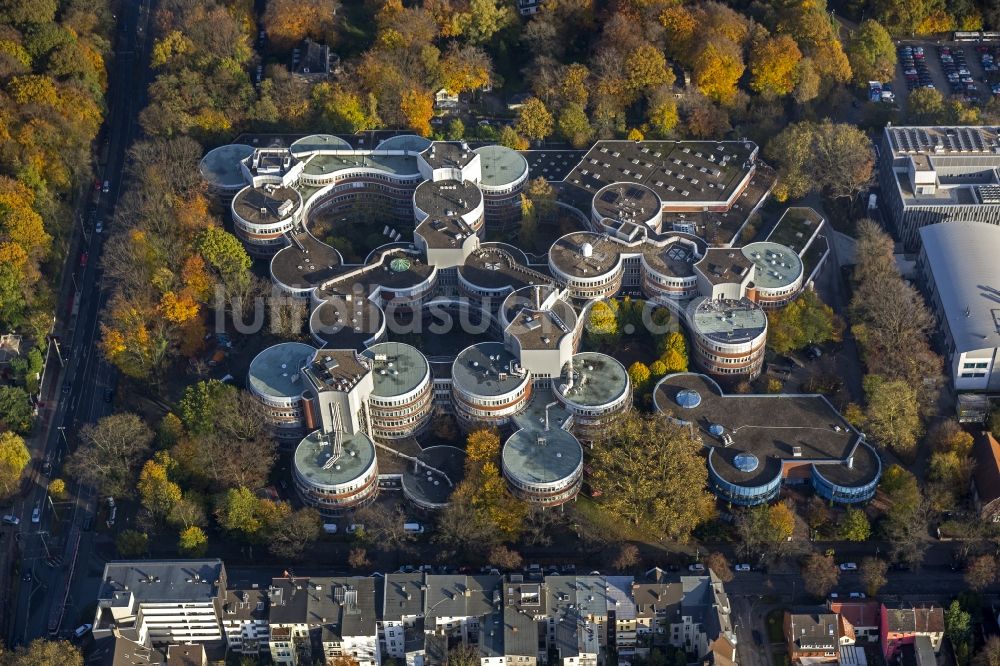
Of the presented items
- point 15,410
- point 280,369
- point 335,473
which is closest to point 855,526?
point 335,473

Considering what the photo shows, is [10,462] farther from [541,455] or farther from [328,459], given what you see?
[541,455]

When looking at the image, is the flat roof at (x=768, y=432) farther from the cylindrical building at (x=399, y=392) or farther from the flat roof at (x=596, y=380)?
the cylindrical building at (x=399, y=392)

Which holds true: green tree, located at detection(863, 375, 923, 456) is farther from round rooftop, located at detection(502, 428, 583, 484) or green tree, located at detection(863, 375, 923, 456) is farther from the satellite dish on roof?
round rooftop, located at detection(502, 428, 583, 484)

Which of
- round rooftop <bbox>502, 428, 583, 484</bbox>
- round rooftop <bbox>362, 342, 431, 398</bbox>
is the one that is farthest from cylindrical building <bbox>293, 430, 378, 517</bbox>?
A: round rooftop <bbox>502, 428, 583, 484</bbox>

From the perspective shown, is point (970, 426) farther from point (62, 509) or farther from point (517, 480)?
point (62, 509)

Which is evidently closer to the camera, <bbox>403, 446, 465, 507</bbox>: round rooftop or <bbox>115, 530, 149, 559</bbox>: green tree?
<bbox>115, 530, 149, 559</bbox>: green tree
